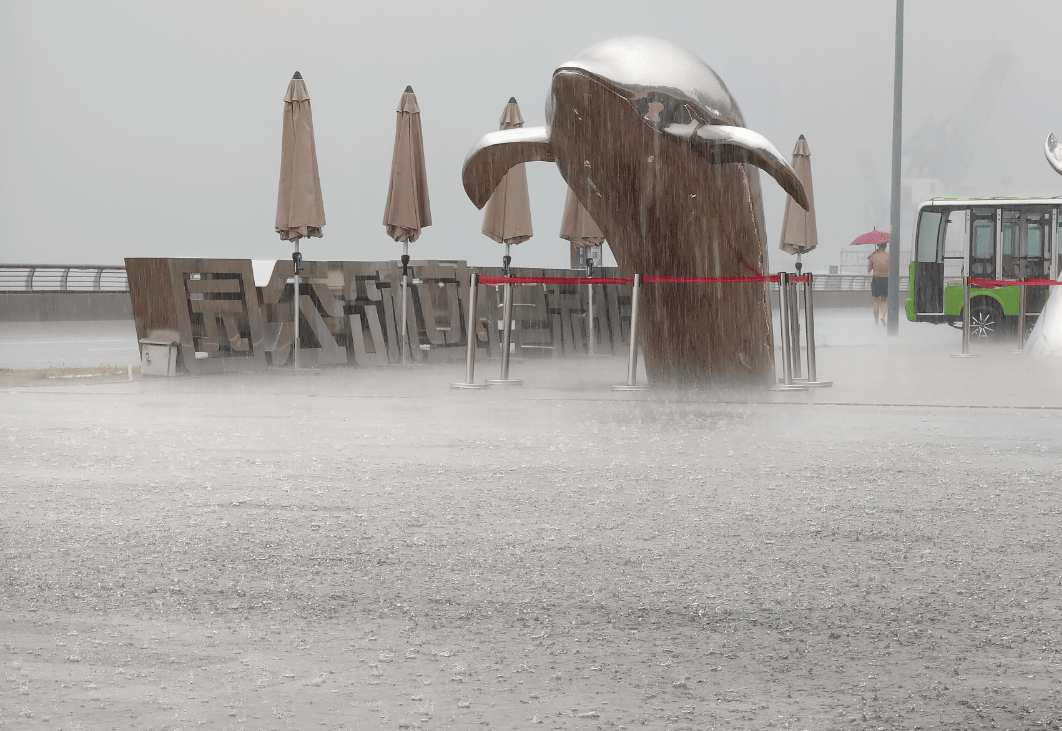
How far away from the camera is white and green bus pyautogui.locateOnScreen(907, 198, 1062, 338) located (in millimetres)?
28109

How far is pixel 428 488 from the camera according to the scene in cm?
678

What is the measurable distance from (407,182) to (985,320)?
15567 mm

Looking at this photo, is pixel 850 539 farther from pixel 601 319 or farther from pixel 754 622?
pixel 601 319

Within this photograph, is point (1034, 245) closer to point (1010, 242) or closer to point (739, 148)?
point (1010, 242)

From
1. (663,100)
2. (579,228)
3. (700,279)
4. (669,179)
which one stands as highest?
(663,100)

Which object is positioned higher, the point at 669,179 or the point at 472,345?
the point at 669,179

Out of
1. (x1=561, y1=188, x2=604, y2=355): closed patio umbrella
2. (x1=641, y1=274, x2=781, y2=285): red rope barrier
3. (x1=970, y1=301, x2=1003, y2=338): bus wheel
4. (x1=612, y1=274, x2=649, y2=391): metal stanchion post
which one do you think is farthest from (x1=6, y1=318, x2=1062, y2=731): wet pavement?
(x1=970, y1=301, x2=1003, y2=338): bus wheel

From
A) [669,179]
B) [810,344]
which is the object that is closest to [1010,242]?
[810,344]

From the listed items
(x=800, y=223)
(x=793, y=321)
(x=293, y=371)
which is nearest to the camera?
(x=793, y=321)

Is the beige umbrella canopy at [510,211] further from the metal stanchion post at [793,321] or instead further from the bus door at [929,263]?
the bus door at [929,263]

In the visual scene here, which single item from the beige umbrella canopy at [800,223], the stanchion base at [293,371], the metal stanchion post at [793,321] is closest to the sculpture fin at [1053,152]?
the beige umbrella canopy at [800,223]

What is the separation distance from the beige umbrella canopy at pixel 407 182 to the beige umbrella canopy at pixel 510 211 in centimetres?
175

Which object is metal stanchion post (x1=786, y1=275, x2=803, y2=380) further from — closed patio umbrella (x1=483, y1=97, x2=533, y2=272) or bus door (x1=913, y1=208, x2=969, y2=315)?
bus door (x1=913, y1=208, x2=969, y2=315)

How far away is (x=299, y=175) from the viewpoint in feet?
51.1
